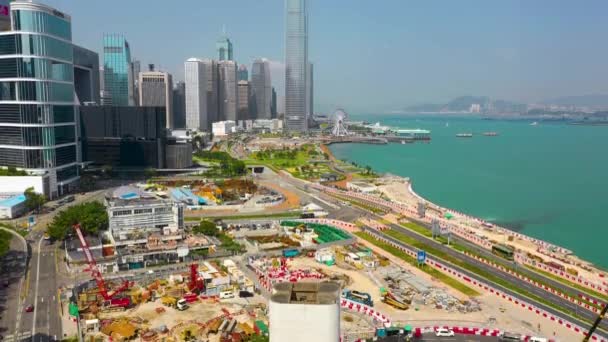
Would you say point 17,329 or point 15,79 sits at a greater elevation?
point 15,79

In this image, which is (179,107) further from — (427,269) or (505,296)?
(505,296)

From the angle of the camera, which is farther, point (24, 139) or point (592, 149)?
point (592, 149)

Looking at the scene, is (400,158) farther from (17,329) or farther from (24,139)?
(17,329)

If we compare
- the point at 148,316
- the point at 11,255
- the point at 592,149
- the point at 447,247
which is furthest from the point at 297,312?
the point at 592,149

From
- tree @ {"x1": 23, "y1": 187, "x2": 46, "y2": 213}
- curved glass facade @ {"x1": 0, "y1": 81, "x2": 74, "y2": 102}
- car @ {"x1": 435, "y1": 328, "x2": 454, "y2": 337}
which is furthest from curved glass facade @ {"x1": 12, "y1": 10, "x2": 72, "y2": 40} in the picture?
car @ {"x1": 435, "y1": 328, "x2": 454, "y2": 337}

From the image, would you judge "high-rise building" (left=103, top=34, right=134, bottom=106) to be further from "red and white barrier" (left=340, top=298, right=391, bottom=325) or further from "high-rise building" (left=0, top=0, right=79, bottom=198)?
"red and white barrier" (left=340, top=298, right=391, bottom=325)

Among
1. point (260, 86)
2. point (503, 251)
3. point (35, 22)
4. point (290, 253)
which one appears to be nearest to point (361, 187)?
point (503, 251)

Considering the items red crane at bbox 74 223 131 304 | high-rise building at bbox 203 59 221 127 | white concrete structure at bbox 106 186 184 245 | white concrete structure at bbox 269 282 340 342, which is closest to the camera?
white concrete structure at bbox 269 282 340 342
